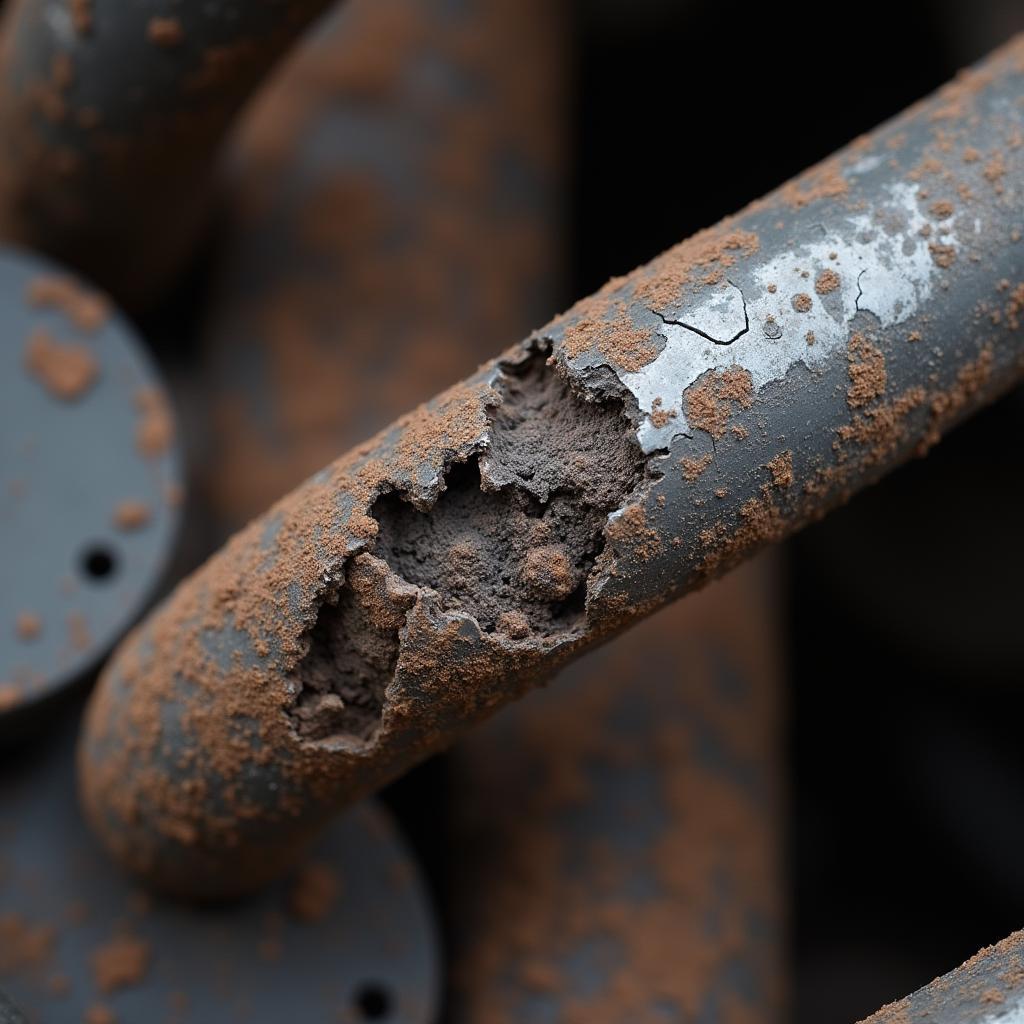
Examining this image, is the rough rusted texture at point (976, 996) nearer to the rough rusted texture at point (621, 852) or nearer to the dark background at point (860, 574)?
the rough rusted texture at point (621, 852)

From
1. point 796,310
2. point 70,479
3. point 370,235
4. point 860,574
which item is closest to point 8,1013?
point 70,479

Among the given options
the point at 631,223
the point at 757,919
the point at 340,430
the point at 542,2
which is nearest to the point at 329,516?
the point at 340,430

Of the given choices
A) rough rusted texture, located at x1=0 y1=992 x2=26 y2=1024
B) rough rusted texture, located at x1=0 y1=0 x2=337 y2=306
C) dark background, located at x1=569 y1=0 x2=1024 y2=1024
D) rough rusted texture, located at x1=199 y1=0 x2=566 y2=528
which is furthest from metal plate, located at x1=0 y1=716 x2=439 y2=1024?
dark background, located at x1=569 y1=0 x2=1024 y2=1024

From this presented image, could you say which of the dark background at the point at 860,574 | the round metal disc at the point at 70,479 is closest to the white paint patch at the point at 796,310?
the round metal disc at the point at 70,479

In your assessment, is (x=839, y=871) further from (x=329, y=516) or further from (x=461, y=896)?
(x=329, y=516)

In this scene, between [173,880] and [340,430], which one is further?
[340,430]

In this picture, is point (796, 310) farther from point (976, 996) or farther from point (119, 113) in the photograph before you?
point (119, 113)
